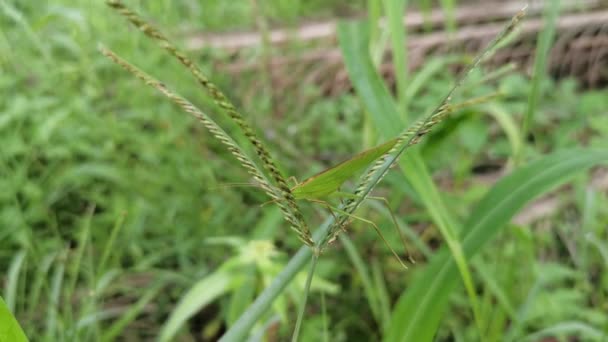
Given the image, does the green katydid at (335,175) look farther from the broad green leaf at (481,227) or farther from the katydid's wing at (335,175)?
the broad green leaf at (481,227)

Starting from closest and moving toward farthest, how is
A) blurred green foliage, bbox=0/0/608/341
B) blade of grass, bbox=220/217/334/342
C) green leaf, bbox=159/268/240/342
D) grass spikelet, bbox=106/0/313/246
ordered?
grass spikelet, bbox=106/0/313/246 → blade of grass, bbox=220/217/334/342 → green leaf, bbox=159/268/240/342 → blurred green foliage, bbox=0/0/608/341

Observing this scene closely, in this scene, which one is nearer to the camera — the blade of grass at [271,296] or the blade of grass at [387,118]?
the blade of grass at [271,296]

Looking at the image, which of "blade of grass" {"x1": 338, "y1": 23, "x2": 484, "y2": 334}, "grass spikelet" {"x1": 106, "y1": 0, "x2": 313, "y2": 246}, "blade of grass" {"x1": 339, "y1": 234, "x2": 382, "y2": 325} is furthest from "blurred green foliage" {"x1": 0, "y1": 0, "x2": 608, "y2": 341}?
"grass spikelet" {"x1": 106, "y1": 0, "x2": 313, "y2": 246}

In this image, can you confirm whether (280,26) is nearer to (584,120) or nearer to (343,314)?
(584,120)

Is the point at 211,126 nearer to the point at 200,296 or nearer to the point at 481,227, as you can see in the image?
the point at 481,227

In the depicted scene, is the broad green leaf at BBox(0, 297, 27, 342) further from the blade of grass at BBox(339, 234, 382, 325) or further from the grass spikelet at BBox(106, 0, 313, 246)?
the blade of grass at BBox(339, 234, 382, 325)

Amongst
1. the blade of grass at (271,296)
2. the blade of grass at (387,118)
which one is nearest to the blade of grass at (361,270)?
the blade of grass at (387,118)
